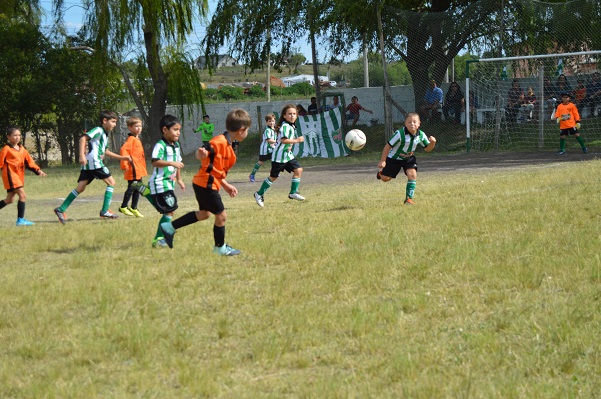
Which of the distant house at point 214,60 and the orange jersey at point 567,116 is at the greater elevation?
the distant house at point 214,60

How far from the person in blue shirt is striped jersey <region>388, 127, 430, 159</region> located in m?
14.0

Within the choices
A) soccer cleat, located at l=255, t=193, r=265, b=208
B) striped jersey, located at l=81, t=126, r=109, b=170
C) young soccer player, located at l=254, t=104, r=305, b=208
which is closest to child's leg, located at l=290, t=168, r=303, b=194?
young soccer player, located at l=254, t=104, r=305, b=208

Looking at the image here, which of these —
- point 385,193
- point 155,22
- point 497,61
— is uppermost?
point 155,22

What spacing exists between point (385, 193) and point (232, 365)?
361 inches

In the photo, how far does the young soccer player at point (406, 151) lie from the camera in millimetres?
11883

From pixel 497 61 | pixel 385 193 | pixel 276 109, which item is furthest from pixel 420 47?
pixel 385 193

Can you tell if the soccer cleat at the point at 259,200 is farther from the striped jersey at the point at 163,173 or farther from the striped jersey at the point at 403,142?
the striped jersey at the point at 163,173

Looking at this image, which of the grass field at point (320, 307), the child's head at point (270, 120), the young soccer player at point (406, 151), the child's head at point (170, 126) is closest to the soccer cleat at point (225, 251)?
the grass field at point (320, 307)

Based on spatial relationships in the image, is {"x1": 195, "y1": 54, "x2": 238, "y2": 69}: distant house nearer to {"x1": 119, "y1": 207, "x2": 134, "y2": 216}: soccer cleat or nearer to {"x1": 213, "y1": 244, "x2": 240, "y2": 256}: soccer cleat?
{"x1": 119, "y1": 207, "x2": 134, "y2": 216}: soccer cleat

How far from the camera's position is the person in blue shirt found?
1013 inches

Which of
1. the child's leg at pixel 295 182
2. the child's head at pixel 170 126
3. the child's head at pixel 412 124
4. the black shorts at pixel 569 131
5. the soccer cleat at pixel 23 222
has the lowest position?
the soccer cleat at pixel 23 222

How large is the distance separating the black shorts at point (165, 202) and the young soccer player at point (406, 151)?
12.3 ft

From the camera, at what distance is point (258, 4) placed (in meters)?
28.9

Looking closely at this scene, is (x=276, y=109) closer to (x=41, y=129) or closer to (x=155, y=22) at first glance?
(x=155, y=22)
